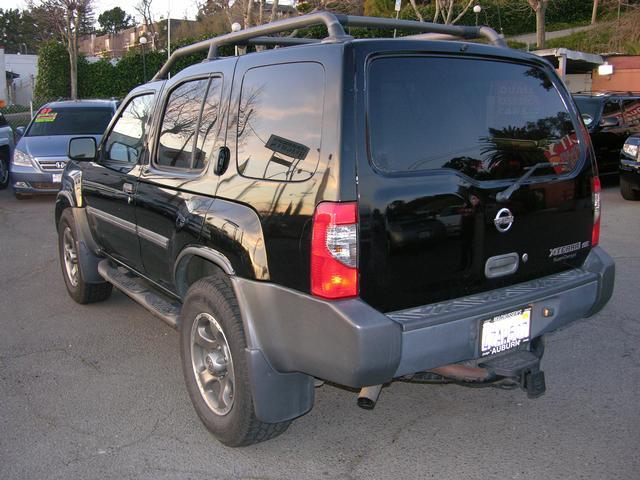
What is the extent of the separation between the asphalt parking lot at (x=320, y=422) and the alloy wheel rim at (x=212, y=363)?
0.22 meters

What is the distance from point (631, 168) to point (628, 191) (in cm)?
57

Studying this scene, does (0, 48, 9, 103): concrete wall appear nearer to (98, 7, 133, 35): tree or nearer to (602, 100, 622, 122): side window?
(602, 100, 622, 122): side window

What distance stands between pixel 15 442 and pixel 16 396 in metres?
0.62

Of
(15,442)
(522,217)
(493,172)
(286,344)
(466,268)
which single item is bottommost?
(15,442)

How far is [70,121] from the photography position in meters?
12.0

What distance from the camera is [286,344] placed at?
2.88 m

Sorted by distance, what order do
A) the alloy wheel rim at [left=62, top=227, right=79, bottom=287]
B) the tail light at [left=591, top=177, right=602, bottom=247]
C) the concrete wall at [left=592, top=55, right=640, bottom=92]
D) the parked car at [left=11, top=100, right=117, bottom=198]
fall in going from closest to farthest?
the tail light at [left=591, top=177, right=602, bottom=247], the alloy wheel rim at [left=62, top=227, right=79, bottom=287], the parked car at [left=11, top=100, right=117, bottom=198], the concrete wall at [left=592, top=55, right=640, bottom=92]

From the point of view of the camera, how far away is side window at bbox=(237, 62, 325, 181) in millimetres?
2801

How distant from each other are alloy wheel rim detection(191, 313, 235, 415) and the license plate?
4.05ft

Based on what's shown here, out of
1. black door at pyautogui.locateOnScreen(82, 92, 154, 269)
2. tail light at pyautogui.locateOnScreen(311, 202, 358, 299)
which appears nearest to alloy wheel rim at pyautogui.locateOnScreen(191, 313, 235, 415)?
tail light at pyautogui.locateOnScreen(311, 202, 358, 299)

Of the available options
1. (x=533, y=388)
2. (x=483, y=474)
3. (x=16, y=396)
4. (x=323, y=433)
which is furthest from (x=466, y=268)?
(x=16, y=396)

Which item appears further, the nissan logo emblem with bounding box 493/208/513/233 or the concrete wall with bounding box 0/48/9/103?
the concrete wall with bounding box 0/48/9/103

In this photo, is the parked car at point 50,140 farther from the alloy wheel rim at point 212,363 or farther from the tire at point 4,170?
the alloy wheel rim at point 212,363

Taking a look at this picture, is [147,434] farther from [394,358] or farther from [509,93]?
[509,93]
